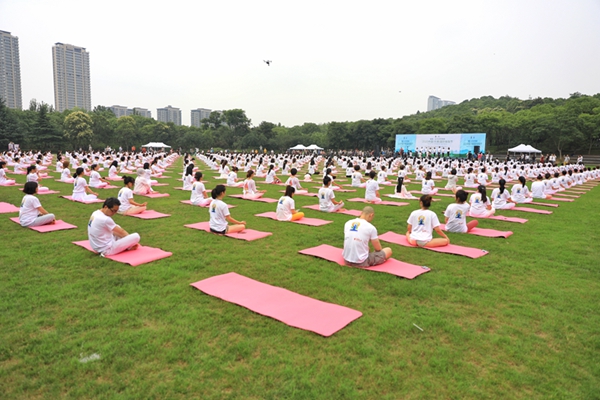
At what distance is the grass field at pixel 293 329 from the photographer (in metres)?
2.87

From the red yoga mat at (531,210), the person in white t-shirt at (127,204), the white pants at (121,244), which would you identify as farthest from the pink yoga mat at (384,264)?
the red yoga mat at (531,210)

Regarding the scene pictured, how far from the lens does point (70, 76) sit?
82000mm

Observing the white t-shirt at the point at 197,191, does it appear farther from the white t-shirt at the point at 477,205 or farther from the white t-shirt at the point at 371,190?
the white t-shirt at the point at 477,205

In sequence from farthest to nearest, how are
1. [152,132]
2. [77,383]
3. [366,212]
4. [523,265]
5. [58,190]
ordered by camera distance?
[152,132]
[58,190]
[523,265]
[366,212]
[77,383]

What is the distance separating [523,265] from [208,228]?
19.5 ft

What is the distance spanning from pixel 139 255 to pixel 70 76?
95.1 meters

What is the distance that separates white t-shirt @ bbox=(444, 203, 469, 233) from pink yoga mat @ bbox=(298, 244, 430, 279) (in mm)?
2643

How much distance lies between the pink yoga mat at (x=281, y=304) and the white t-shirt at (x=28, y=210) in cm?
499

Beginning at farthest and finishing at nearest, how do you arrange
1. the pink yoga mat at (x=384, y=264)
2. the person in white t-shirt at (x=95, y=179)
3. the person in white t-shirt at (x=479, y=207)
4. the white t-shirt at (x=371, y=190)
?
the person in white t-shirt at (x=95, y=179) → the white t-shirt at (x=371, y=190) → the person in white t-shirt at (x=479, y=207) → the pink yoga mat at (x=384, y=264)

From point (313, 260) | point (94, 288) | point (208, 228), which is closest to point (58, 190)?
point (208, 228)

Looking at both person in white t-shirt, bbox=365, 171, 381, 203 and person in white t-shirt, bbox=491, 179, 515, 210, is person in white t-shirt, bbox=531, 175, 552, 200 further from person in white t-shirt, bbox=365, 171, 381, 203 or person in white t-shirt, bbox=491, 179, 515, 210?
person in white t-shirt, bbox=365, 171, 381, 203

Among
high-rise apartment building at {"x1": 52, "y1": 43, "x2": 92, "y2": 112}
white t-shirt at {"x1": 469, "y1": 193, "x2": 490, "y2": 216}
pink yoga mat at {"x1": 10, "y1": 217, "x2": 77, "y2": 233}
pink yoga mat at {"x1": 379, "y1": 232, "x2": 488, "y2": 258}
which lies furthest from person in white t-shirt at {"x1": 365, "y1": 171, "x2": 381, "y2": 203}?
high-rise apartment building at {"x1": 52, "y1": 43, "x2": 92, "y2": 112}

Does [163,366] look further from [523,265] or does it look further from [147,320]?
[523,265]

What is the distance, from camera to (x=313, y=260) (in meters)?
5.94
